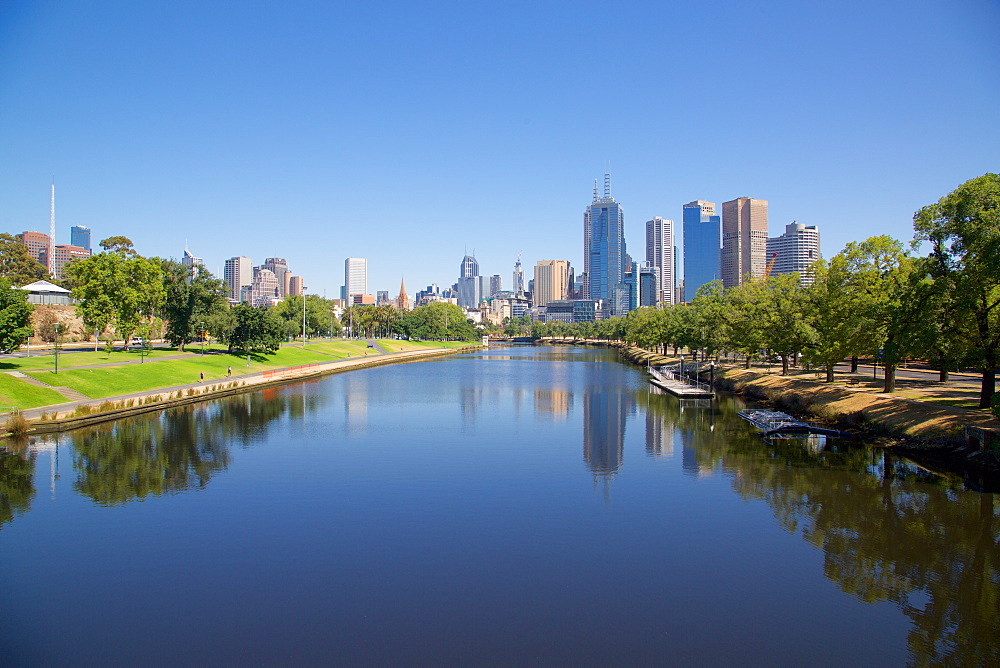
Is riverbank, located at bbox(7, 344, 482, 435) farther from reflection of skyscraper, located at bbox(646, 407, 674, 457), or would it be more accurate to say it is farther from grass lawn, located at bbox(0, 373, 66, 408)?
reflection of skyscraper, located at bbox(646, 407, 674, 457)

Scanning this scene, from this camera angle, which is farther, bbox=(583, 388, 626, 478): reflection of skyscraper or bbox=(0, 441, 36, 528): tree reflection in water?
bbox=(583, 388, 626, 478): reflection of skyscraper

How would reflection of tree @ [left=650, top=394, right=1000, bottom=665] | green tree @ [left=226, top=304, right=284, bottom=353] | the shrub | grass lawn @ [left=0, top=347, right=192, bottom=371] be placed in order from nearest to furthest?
reflection of tree @ [left=650, top=394, right=1000, bottom=665], the shrub, grass lawn @ [left=0, top=347, right=192, bottom=371], green tree @ [left=226, top=304, right=284, bottom=353]

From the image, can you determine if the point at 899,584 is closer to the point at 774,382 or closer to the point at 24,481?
the point at 24,481

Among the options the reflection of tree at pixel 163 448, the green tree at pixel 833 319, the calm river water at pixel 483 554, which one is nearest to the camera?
the calm river water at pixel 483 554

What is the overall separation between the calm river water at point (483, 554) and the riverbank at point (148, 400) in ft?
8.05

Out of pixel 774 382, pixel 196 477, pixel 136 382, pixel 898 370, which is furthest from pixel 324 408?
pixel 898 370

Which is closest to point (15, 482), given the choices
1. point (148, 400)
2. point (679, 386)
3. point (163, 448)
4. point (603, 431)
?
point (163, 448)

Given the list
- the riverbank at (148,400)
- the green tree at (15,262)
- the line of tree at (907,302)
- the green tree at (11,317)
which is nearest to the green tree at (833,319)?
the line of tree at (907,302)

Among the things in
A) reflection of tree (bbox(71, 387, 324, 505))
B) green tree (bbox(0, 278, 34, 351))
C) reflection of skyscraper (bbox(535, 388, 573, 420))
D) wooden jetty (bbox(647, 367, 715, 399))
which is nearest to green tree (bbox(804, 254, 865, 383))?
wooden jetty (bbox(647, 367, 715, 399))

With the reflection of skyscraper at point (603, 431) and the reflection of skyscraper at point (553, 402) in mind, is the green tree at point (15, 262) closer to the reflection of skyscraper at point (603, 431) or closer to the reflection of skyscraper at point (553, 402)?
the reflection of skyscraper at point (553, 402)

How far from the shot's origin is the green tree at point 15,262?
309 feet

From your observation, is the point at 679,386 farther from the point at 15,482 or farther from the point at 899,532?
the point at 15,482

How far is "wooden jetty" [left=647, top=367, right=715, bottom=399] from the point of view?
199ft

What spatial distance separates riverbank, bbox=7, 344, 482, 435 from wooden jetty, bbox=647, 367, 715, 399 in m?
41.0
